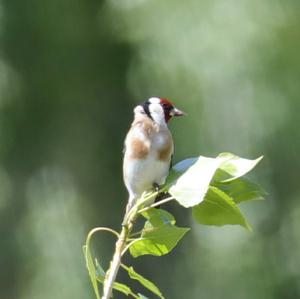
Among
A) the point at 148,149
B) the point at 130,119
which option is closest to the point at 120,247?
the point at 148,149

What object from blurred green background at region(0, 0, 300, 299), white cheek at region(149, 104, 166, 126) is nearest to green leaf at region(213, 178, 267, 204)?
white cheek at region(149, 104, 166, 126)

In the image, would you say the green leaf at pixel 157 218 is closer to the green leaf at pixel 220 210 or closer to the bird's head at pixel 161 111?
the green leaf at pixel 220 210

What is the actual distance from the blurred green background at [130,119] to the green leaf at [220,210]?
2543mm

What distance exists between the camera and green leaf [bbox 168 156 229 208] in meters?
0.69

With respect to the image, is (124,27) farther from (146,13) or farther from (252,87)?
(252,87)

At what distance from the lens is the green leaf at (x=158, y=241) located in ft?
2.35

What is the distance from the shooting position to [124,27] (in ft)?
11.6

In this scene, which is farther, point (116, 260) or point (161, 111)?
point (161, 111)

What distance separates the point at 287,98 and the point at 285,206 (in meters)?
0.37

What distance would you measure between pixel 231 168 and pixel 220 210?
0.10 feet

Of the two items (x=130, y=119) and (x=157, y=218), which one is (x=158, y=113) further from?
(x=130, y=119)

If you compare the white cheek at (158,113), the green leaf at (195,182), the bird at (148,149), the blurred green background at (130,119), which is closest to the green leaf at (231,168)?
the green leaf at (195,182)

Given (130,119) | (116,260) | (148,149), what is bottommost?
(116,260)

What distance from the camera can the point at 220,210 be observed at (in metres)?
0.69
